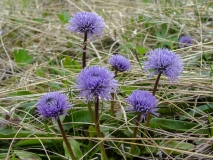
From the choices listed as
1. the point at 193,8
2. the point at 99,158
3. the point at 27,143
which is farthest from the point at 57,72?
the point at 193,8

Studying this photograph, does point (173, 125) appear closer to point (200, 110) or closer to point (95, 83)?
point (200, 110)

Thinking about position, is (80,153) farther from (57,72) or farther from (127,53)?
(127,53)

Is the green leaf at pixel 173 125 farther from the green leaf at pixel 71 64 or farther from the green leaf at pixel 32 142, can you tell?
the green leaf at pixel 71 64

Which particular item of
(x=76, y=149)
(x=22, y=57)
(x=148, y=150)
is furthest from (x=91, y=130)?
(x=22, y=57)

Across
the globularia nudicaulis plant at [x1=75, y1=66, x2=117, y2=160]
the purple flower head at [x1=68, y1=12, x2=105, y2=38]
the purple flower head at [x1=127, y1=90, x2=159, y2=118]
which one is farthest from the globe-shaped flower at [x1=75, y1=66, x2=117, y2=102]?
the purple flower head at [x1=68, y1=12, x2=105, y2=38]

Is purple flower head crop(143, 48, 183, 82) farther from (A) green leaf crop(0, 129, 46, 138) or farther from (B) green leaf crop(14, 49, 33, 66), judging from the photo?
(B) green leaf crop(14, 49, 33, 66)

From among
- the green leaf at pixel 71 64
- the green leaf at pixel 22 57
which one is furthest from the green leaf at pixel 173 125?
the green leaf at pixel 22 57
